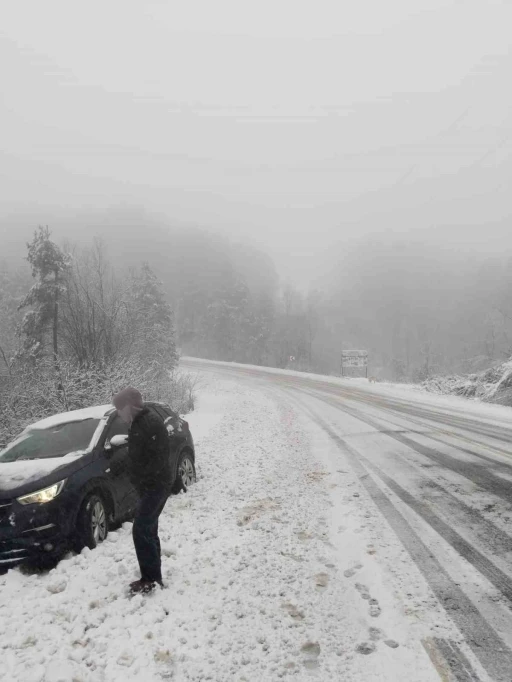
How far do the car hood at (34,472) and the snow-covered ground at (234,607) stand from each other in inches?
33.5

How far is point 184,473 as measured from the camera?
701 centimetres

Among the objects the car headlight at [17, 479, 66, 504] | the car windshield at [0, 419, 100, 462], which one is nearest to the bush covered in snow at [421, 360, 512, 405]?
the car windshield at [0, 419, 100, 462]

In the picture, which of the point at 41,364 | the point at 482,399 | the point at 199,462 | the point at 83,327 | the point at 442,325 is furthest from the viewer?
the point at 442,325

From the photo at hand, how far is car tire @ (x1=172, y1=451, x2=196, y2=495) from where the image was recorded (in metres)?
6.75

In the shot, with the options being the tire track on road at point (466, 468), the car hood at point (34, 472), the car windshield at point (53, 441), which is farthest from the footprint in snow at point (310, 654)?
the tire track on road at point (466, 468)

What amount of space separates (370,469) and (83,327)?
11258 millimetres

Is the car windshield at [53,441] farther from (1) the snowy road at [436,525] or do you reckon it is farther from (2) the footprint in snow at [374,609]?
(2) the footprint in snow at [374,609]

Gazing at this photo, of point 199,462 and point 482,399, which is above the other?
point 482,399

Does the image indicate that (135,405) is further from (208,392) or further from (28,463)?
(208,392)

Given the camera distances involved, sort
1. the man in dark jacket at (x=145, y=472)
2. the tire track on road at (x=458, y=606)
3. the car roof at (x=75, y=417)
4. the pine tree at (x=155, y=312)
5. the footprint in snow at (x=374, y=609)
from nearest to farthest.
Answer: the tire track on road at (x=458, y=606), the footprint in snow at (x=374, y=609), the man in dark jacket at (x=145, y=472), the car roof at (x=75, y=417), the pine tree at (x=155, y=312)

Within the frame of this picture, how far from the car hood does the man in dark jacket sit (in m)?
1.39

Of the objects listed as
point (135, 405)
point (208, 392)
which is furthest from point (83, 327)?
point (135, 405)

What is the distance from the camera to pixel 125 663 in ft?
10.2

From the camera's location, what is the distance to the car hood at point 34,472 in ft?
15.1
